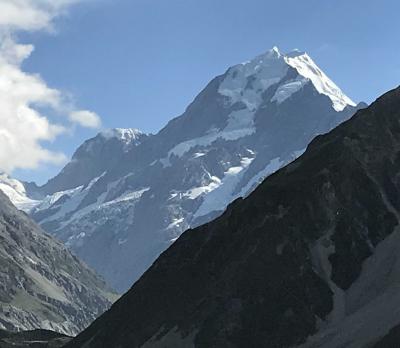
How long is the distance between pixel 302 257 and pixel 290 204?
17.2 metres

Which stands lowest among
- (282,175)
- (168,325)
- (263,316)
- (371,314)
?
(371,314)

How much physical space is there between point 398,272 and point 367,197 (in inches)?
1099

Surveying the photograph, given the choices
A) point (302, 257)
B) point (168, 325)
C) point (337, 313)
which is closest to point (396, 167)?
point (302, 257)

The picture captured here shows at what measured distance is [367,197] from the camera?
180250 mm

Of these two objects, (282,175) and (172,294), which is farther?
(282,175)

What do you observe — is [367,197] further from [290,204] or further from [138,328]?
[138,328]

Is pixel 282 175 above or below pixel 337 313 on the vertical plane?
above

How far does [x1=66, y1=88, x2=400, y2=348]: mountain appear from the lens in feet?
491

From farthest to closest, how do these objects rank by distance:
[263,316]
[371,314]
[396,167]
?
[396,167], [263,316], [371,314]

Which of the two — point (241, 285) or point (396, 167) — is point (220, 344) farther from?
point (396, 167)

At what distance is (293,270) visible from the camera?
529ft

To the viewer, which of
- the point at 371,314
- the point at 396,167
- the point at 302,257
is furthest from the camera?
the point at 396,167

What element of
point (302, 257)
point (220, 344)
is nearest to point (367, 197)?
point (302, 257)

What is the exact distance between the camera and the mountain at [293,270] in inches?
5896
